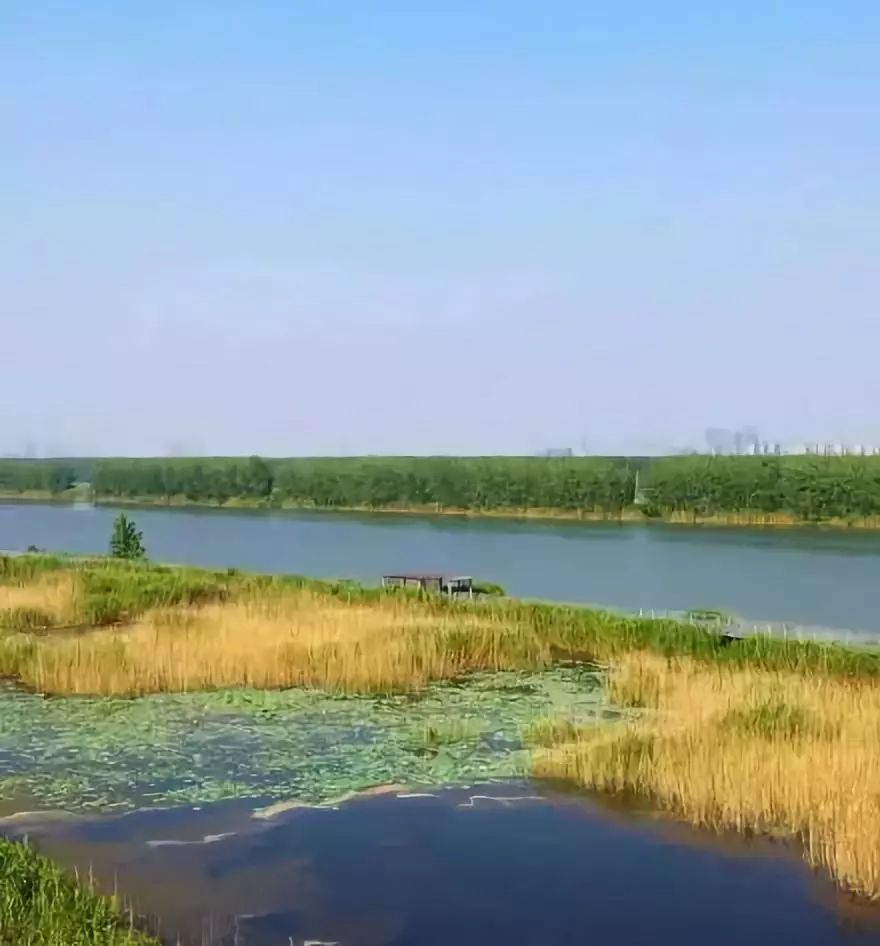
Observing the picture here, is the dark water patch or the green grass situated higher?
the green grass

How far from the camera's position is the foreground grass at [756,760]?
23.3 feet

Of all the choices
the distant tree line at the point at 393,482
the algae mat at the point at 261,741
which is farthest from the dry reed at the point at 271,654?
the distant tree line at the point at 393,482

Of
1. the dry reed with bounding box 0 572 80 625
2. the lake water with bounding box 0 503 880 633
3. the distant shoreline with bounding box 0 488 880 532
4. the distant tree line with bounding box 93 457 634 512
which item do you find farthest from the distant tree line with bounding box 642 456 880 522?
the dry reed with bounding box 0 572 80 625

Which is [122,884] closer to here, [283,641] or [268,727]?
[268,727]

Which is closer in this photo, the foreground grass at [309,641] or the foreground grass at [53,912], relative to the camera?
the foreground grass at [53,912]

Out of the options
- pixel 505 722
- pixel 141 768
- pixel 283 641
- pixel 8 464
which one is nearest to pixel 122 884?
pixel 141 768

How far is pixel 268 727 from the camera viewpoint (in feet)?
35.6

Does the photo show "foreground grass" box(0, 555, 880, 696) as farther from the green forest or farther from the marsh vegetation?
the green forest

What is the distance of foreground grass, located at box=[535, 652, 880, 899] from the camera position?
23.3 feet

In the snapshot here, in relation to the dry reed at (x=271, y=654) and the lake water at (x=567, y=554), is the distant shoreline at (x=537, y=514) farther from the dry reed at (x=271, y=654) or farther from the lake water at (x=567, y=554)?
the dry reed at (x=271, y=654)

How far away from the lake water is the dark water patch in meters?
14.1

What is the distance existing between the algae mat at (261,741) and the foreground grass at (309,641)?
0.44m

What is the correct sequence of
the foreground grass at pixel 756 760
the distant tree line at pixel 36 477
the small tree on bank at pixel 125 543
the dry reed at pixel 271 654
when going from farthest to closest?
the distant tree line at pixel 36 477 → the small tree on bank at pixel 125 543 → the dry reed at pixel 271 654 → the foreground grass at pixel 756 760

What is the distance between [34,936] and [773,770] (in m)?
4.89
